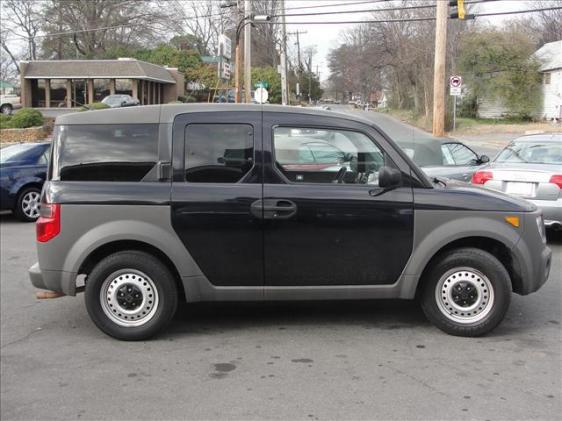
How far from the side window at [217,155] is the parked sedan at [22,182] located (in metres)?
7.43

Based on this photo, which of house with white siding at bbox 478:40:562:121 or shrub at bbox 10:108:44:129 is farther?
house with white siding at bbox 478:40:562:121

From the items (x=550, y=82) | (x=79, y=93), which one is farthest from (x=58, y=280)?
(x=79, y=93)

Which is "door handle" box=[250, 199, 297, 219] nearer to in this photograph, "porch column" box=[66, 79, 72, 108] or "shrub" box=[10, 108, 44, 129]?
"shrub" box=[10, 108, 44, 129]

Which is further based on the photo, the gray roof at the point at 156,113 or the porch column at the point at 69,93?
the porch column at the point at 69,93

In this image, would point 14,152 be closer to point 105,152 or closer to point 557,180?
point 105,152

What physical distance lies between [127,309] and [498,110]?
134 feet

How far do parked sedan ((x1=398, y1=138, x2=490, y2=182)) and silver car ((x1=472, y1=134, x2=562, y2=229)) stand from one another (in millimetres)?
1267

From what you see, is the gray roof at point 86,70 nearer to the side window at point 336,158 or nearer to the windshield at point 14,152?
the windshield at point 14,152

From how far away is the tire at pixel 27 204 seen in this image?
11.6m

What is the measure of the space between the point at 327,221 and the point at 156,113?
1.67m

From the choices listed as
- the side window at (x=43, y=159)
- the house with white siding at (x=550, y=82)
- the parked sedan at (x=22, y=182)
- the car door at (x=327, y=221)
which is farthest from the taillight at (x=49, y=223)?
the house with white siding at (x=550, y=82)

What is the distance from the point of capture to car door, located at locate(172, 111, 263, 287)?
5094mm

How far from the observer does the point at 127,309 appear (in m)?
5.20

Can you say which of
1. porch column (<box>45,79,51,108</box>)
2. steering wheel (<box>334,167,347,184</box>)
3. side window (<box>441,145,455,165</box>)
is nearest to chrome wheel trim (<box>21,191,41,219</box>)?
side window (<box>441,145,455,165</box>)
